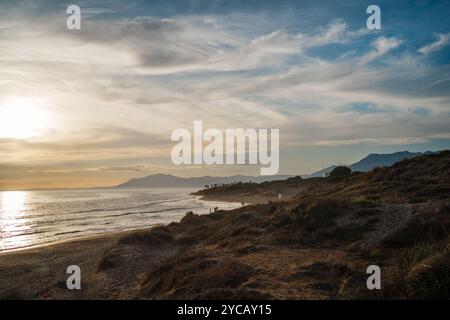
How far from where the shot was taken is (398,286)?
9.45 m

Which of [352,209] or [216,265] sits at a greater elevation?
[352,209]

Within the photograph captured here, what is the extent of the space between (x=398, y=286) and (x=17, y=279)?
22.1 metres

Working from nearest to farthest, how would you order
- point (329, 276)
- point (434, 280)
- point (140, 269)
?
point (434, 280) < point (329, 276) < point (140, 269)

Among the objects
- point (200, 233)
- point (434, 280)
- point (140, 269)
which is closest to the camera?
point (434, 280)

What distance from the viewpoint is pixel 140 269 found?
66.8ft

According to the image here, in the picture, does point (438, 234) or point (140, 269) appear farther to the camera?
point (140, 269)

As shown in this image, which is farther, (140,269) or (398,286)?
(140,269)

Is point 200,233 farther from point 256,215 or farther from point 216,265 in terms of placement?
point 216,265
